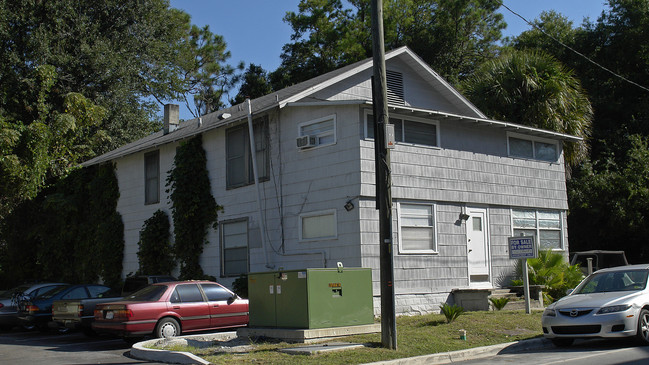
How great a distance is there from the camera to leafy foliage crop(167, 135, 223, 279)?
20797 mm

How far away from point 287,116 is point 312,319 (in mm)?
7569

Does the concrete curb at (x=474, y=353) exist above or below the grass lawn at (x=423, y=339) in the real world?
below

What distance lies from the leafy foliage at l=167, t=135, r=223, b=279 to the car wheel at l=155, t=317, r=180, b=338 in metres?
6.39

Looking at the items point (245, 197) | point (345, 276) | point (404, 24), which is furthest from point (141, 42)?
point (345, 276)

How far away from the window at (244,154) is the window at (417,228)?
4.38 m

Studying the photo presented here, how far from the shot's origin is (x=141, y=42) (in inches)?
1433

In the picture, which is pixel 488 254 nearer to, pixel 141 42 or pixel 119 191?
pixel 119 191

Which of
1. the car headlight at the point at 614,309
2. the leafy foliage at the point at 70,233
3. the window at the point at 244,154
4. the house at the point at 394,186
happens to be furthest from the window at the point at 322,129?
the leafy foliage at the point at 70,233

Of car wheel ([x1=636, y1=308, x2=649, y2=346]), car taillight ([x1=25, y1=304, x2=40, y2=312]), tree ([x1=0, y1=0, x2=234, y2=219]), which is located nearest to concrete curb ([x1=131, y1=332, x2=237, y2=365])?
car taillight ([x1=25, y1=304, x2=40, y2=312])

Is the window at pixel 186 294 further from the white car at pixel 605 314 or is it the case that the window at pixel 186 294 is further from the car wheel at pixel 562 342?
the car wheel at pixel 562 342

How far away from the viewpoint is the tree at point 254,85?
144ft

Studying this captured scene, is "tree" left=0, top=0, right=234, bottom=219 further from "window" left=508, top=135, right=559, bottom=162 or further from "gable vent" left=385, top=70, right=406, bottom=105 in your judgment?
"window" left=508, top=135, right=559, bottom=162

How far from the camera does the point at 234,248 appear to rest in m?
19.7

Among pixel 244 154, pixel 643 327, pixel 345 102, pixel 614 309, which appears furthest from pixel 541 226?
pixel 244 154
